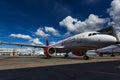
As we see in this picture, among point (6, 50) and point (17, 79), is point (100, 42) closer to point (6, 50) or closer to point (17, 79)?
point (17, 79)

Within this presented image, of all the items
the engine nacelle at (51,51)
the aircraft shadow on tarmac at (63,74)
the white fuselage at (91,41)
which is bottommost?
the aircraft shadow on tarmac at (63,74)

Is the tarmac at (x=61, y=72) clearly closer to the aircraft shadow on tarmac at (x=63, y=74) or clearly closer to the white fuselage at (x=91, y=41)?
the aircraft shadow on tarmac at (x=63, y=74)

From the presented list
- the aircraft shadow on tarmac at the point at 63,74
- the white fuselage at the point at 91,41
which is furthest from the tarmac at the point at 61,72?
the white fuselage at the point at 91,41

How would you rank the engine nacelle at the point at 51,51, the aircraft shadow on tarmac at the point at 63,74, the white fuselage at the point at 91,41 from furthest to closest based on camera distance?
1. the engine nacelle at the point at 51,51
2. the white fuselage at the point at 91,41
3. the aircraft shadow on tarmac at the point at 63,74

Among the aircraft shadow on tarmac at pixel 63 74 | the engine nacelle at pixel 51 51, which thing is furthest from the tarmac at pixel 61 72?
the engine nacelle at pixel 51 51

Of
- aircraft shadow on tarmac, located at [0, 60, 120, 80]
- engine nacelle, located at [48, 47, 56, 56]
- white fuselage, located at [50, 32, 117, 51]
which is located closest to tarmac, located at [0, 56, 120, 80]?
aircraft shadow on tarmac, located at [0, 60, 120, 80]

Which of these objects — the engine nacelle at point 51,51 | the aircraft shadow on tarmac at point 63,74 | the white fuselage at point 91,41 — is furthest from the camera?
the engine nacelle at point 51,51

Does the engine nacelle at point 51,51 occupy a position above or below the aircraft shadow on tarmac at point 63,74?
above

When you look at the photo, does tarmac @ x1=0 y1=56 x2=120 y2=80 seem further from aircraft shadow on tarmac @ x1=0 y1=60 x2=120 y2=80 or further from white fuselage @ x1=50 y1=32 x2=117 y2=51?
white fuselage @ x1=50 y1=32 x2=117 y2=51

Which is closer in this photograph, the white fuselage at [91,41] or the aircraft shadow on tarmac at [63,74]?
the aircraft shadow on tarmac at [63,74]

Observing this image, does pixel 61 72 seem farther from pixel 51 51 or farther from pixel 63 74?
pixel 51 51

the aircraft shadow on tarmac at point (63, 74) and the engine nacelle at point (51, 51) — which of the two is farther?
the engine nacelle at point (51, 51)

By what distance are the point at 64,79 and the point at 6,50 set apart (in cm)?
17470

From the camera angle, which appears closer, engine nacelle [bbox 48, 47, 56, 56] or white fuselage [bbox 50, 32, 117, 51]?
white fuselage [bbox 50, 32, 117, 51]
